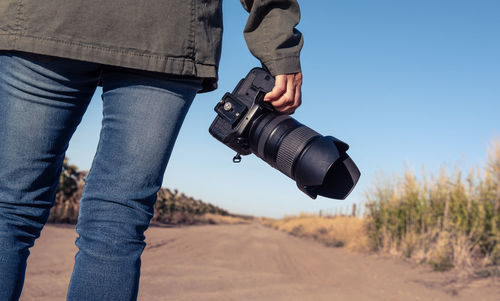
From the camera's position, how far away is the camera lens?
1406mm

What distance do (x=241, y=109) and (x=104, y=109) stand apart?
20.0 inches

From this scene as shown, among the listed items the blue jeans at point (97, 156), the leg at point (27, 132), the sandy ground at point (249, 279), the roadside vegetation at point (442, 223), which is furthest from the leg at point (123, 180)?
the roadside vegetation at point (442, 223)

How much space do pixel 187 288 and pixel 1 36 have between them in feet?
7.32

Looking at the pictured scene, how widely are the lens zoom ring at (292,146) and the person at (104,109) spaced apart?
1.27ft

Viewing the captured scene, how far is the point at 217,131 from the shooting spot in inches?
60.2

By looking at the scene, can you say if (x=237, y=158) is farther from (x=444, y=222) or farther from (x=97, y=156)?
(x=444, y=222)

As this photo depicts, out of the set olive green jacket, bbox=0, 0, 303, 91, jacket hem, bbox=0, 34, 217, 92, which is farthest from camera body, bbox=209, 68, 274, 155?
jacket hem, bbox=0, 34, 217, 92

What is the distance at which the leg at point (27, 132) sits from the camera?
108 cm

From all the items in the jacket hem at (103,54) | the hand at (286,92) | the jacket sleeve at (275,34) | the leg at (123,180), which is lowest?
the leg at (123,180)

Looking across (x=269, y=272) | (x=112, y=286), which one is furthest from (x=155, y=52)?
(x=269, y=272)

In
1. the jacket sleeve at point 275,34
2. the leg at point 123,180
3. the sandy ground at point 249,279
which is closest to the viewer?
the leg at point 123,180

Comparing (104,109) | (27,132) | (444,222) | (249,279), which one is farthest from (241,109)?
(444,222)

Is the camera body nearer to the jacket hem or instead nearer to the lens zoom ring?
the lens zoom ring

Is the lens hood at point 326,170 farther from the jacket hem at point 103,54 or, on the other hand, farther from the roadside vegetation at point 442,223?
the roadside vegetation at point 442,223
